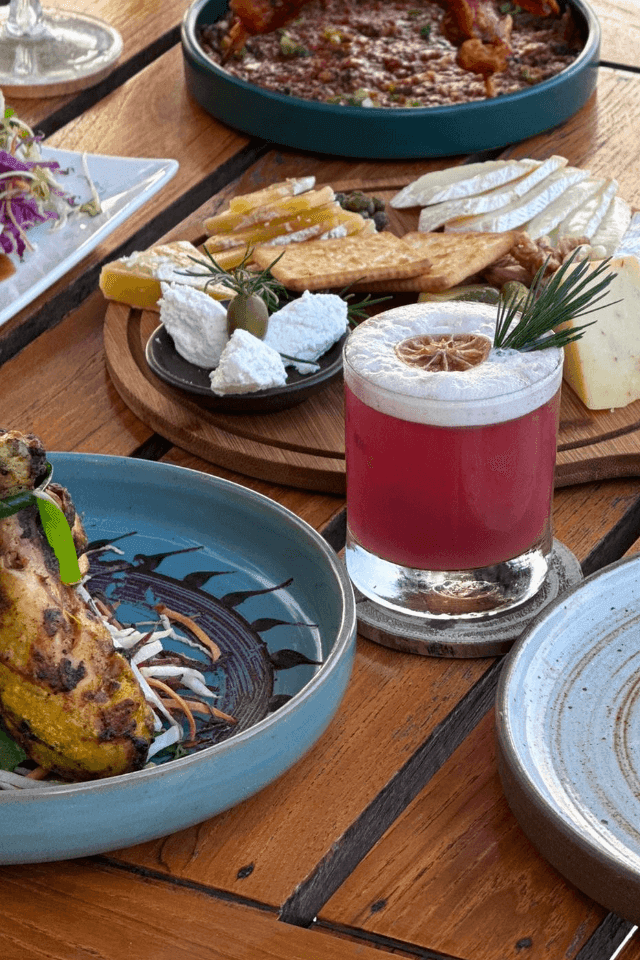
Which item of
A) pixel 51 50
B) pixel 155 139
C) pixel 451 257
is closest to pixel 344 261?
pixel 451 257

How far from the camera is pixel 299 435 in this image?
4.60 feet

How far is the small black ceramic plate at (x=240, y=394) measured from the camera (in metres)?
1.39

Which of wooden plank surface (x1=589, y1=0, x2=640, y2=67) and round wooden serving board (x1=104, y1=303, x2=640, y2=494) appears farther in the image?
wooden plank surface (x1=589, y1=0, x2=640, y2=67)

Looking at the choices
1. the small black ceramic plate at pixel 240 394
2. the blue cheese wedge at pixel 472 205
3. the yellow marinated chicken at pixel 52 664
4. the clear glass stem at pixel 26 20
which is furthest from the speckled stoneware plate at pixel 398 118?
the yellow marinated chicken at pixel 52 664

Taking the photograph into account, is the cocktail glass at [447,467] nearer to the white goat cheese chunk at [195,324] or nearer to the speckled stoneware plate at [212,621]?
the speckled stoneware plate at [212,621]

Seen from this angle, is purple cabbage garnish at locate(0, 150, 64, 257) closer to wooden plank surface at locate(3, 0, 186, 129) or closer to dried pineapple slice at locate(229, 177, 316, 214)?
dried pineapple slice at locate(229, 177, 316, 214)

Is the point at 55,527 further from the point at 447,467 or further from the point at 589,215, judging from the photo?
the point at 589,215

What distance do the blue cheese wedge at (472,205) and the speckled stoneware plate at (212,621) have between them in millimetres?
713

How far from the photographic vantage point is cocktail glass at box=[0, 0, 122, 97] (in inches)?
89.4

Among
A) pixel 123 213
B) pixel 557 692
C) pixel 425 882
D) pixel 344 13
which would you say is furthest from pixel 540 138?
pixel 425 882

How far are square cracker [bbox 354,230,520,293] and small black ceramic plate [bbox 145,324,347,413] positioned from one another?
17 cm

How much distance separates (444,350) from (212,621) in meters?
0.31

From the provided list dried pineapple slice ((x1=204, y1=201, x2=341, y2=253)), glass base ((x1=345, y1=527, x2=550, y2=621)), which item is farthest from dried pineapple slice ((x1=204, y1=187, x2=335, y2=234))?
glass base ((x1=345, y1=527, x2=550, y2=621))

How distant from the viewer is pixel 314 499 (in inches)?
53.6
